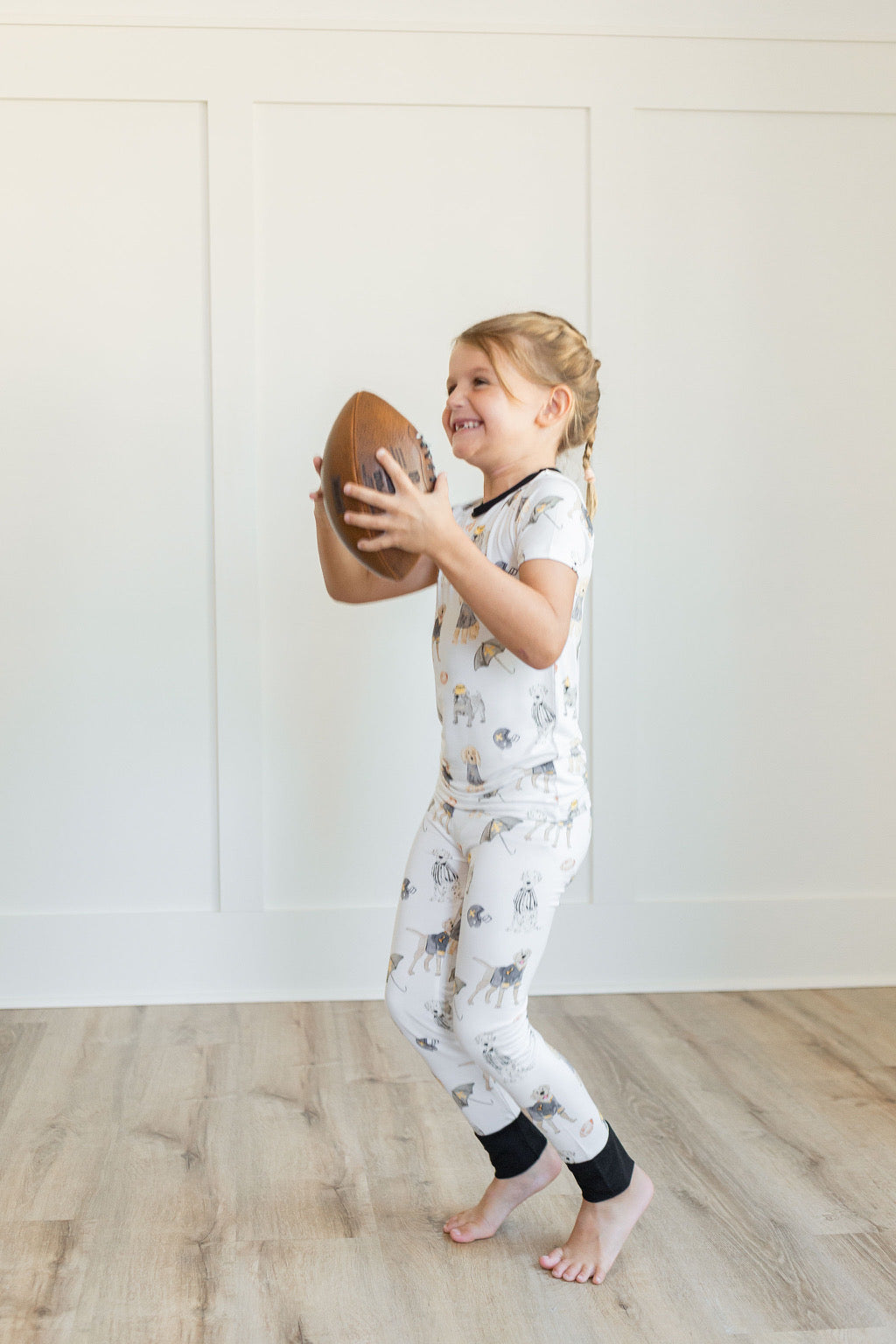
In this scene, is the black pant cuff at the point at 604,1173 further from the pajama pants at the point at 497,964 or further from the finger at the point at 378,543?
the finger at the point at 378,543

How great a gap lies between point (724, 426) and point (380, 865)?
4.03 ft

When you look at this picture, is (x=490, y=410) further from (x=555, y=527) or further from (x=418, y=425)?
(x=418, y=425)

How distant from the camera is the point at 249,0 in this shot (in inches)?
94.6

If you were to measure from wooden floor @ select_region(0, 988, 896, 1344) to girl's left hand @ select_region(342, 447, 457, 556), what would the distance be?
897 millimetres

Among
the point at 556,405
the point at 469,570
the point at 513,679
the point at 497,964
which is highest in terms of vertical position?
the point at 556,405

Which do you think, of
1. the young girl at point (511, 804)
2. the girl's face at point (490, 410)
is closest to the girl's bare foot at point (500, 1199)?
the young girl at point (511, 804)

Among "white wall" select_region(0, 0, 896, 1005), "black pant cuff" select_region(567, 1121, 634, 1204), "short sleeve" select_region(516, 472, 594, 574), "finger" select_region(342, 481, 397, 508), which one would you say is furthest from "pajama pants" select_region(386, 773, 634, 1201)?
"white wall" select_region(0, 0, 896, 1005)

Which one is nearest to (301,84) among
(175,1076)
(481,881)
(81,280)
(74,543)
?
(81,280)

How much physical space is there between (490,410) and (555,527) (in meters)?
0.19

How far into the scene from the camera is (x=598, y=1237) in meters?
1.46

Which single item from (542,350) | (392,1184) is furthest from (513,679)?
(392,1184)

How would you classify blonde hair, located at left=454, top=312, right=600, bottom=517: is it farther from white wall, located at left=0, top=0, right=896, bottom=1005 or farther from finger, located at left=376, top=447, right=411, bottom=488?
white wall, located at left=0, top=0, right=896, bottom=1005

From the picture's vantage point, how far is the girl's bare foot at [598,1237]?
4.72ft

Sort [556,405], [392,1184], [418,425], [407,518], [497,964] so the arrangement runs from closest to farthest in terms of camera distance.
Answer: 1. [407,518]
2. [497,964]
3. [556,405]
4. [392,1184]
5. [418,425]
